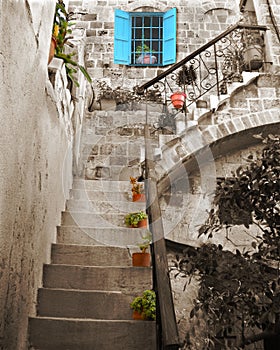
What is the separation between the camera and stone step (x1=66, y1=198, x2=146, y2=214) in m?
4.47

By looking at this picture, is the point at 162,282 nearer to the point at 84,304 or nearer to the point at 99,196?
the point at 84,304

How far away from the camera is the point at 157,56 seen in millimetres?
8703

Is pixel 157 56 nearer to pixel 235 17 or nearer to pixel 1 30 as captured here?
pixel 235 17

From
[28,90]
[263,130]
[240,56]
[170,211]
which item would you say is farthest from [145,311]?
[240,56]

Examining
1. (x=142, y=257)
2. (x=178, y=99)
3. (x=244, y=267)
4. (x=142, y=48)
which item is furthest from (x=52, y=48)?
(x=142, y=48)

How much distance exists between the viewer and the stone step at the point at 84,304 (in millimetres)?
3096

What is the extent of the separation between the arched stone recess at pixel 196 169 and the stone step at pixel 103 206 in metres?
0.78

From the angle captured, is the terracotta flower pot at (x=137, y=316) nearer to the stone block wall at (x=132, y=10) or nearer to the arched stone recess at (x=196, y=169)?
the arched stone recess at (x=196, y=169)

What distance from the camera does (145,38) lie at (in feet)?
29.2

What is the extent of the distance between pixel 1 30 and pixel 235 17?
25.0ft

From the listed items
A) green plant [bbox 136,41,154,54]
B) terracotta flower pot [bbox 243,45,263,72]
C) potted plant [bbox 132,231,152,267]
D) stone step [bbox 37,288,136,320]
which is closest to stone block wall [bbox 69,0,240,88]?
green plant [bbox 136,41,154,54]

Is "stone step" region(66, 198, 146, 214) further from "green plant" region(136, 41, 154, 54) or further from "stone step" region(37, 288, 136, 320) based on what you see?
"green plant" region(136, 41, 154, 54)

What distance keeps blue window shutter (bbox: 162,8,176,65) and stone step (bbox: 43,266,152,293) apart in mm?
5770

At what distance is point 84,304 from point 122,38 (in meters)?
6.54
